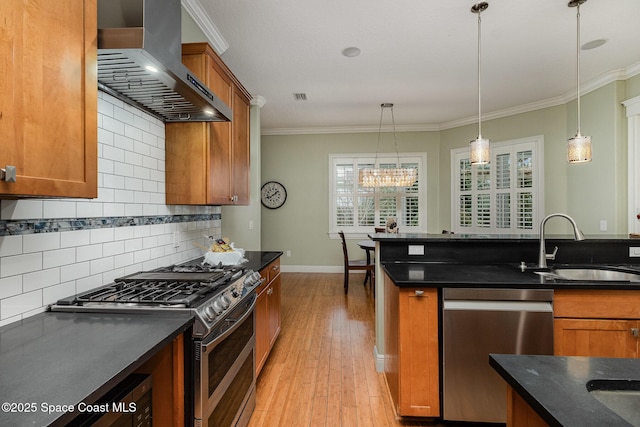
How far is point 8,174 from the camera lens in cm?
79

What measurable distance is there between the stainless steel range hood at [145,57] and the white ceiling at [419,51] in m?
1.20

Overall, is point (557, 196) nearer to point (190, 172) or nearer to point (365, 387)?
point (365, 387)

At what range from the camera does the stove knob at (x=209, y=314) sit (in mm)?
1278

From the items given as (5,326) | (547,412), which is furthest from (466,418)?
(5,326)

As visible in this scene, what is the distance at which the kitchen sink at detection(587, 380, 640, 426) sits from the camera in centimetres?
73

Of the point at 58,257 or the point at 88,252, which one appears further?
the point at 88,252

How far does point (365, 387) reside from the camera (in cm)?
231

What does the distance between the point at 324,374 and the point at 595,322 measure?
182 centimetres

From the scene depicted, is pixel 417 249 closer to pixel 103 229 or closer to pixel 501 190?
pixel 103 229

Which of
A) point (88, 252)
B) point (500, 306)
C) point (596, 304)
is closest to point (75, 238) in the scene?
point (88, 252)

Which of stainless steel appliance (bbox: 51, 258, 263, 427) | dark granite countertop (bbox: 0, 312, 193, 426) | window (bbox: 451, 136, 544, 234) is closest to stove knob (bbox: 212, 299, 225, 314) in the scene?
stainless steel appliance (bbox: 51, 258, 263, 427)

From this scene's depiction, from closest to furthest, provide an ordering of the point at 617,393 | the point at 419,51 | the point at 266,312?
the point at 617,393 → the point at 266,312 → the point at 419,51

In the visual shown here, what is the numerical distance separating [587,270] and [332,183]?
4449mm

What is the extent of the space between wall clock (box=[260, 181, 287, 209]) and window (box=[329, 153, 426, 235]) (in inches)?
39.0
